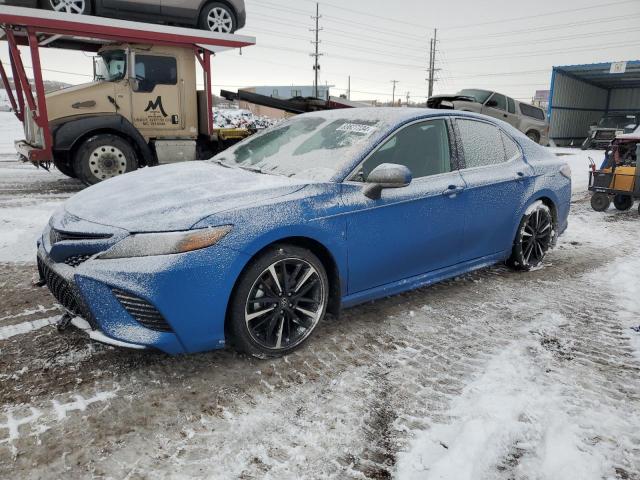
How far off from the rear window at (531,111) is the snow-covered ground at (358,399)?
48.6ft

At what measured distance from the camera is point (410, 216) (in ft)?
11.3

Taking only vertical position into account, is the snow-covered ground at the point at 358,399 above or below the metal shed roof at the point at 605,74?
below

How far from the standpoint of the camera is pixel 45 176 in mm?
10078

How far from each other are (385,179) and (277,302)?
1065mm

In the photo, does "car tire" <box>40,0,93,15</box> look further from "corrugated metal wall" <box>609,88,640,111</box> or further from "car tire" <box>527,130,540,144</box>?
"corrugated metal wall" <box>609,88,640,111</box>

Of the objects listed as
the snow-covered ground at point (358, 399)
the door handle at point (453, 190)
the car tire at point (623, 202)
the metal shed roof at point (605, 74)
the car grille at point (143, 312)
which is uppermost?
the metal shed roof at point (605, 74)

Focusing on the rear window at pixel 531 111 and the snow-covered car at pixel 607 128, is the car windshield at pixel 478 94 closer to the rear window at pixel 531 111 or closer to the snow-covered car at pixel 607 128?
the rear window at pixel 531 111

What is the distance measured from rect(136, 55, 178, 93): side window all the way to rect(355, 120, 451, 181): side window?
21.9ft

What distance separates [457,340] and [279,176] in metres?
1.67

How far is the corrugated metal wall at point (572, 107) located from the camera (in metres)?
25.1

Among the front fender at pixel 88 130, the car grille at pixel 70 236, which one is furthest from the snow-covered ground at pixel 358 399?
the front fender at pixel 88 130

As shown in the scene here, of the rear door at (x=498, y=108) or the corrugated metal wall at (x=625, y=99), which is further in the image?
the corrugated metal wall at (x=625, y=99)

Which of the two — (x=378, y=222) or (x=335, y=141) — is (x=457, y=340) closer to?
(x=378, y=222)

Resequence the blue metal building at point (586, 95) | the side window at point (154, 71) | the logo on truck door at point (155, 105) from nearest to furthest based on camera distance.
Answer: the side window at point (154, 71)
the logo on truck door at point (155, 105)
the blue metal building at point (586, 95)
